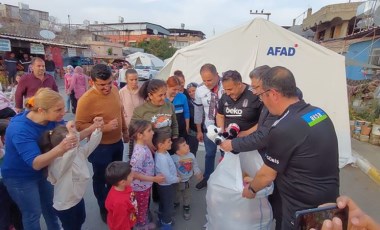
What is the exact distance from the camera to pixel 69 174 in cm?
214

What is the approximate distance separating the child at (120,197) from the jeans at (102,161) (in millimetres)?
454

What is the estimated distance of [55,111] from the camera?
1.98 metres

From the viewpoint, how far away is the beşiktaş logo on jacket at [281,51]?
5291 millimetres

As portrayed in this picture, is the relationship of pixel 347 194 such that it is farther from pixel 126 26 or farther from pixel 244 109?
pixel 126 26

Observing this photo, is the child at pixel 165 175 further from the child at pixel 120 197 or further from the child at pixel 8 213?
the child at pixel 8 213

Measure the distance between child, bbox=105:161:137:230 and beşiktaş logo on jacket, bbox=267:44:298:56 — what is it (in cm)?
426

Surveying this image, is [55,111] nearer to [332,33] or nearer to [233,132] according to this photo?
[233,132]

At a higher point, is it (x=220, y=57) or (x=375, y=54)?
(x=375, y=54)

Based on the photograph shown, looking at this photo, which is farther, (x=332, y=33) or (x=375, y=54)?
(x=332, y=33)

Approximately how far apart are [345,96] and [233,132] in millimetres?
3592

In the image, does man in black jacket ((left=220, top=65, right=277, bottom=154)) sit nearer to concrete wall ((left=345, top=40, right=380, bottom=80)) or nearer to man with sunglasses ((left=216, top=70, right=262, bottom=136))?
man with sunglasses ((left=216, top=70, right=262, bottom=136))

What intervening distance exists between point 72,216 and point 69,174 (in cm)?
45

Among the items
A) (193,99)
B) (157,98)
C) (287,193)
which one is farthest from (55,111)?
(193,99)

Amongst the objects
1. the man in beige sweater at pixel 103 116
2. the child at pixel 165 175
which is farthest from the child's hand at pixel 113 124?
the child at pixel 165 175
